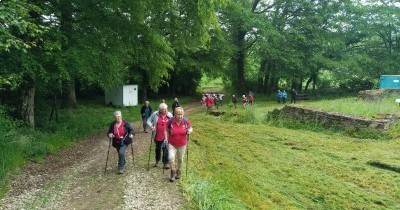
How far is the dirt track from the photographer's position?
1001cm

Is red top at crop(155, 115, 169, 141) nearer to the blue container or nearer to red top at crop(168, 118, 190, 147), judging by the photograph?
red top at crop(168, 118, 190, 147)

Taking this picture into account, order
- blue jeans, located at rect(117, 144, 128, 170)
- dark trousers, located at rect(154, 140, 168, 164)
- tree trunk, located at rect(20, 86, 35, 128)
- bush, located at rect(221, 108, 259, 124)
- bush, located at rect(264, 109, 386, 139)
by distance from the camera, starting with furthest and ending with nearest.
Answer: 1. bush, located at rect(221, 108, 259, 124)
2. bush, located at rect(264, 109, 386, 139)
3. tree trunk, located at rect(20, 86, 35, 128)
4. dark trousers, located at rect(154, 140, 168, 164)
5. blue jeans, located at rect(117, 144, 128, 170)

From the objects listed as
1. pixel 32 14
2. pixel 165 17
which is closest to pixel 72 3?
pixel 32 14

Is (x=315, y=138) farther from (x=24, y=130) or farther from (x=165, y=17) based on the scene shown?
(x=24, y=130)

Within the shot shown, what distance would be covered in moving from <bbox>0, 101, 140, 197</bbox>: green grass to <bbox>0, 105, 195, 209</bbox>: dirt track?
0.42 meters

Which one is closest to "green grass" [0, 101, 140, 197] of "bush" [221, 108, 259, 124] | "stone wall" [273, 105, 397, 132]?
"bush" [221, 108, 259, 124]

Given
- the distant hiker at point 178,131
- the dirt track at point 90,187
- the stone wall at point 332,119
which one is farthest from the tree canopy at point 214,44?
the distant hiker at point 178,131

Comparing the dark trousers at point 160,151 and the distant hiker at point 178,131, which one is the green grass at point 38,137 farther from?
the distant hiker at point 178,131

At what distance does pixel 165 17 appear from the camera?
2255 cm

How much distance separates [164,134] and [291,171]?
166 inches

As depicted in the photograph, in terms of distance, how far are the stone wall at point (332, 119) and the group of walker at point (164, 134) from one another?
10.8 metres

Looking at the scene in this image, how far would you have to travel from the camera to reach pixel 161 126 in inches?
488

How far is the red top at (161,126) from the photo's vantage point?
40.2 ft

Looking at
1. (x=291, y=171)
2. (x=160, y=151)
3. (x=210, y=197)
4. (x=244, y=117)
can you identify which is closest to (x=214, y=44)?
(x=244, y=117)
